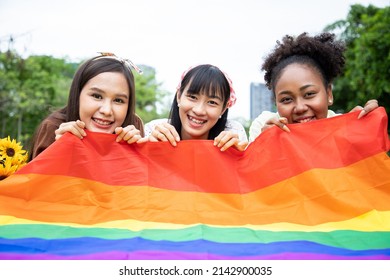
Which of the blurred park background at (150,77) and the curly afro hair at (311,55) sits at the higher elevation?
the blurred park background at (150,77)

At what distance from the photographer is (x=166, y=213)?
2580 mm

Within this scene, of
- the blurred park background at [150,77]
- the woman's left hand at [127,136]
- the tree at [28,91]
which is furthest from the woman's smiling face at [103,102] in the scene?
the tree at [28,91]

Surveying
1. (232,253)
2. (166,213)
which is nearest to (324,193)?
(232,253)

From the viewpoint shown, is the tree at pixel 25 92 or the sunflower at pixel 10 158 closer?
the sunflower at pixel 10 158

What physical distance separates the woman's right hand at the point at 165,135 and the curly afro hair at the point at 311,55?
1021 millimetres

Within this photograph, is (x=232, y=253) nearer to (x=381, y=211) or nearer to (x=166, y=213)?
(x=166, y=213)

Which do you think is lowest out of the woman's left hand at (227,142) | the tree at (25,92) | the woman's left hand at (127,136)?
the woman's left hand at (227,142)

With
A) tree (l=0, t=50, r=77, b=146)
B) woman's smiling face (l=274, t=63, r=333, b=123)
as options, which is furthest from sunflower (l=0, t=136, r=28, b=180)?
tree (l=0, t=50, r=77, b=146)

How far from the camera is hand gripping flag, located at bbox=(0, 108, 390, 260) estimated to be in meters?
2.22

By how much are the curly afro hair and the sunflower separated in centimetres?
203

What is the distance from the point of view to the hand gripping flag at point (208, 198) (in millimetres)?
2221

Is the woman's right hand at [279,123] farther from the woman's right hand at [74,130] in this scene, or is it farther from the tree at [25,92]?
the tree at [25,92]

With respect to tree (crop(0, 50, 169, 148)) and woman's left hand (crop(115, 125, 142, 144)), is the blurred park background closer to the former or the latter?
tree (crop(0, 50, 169, 148))
